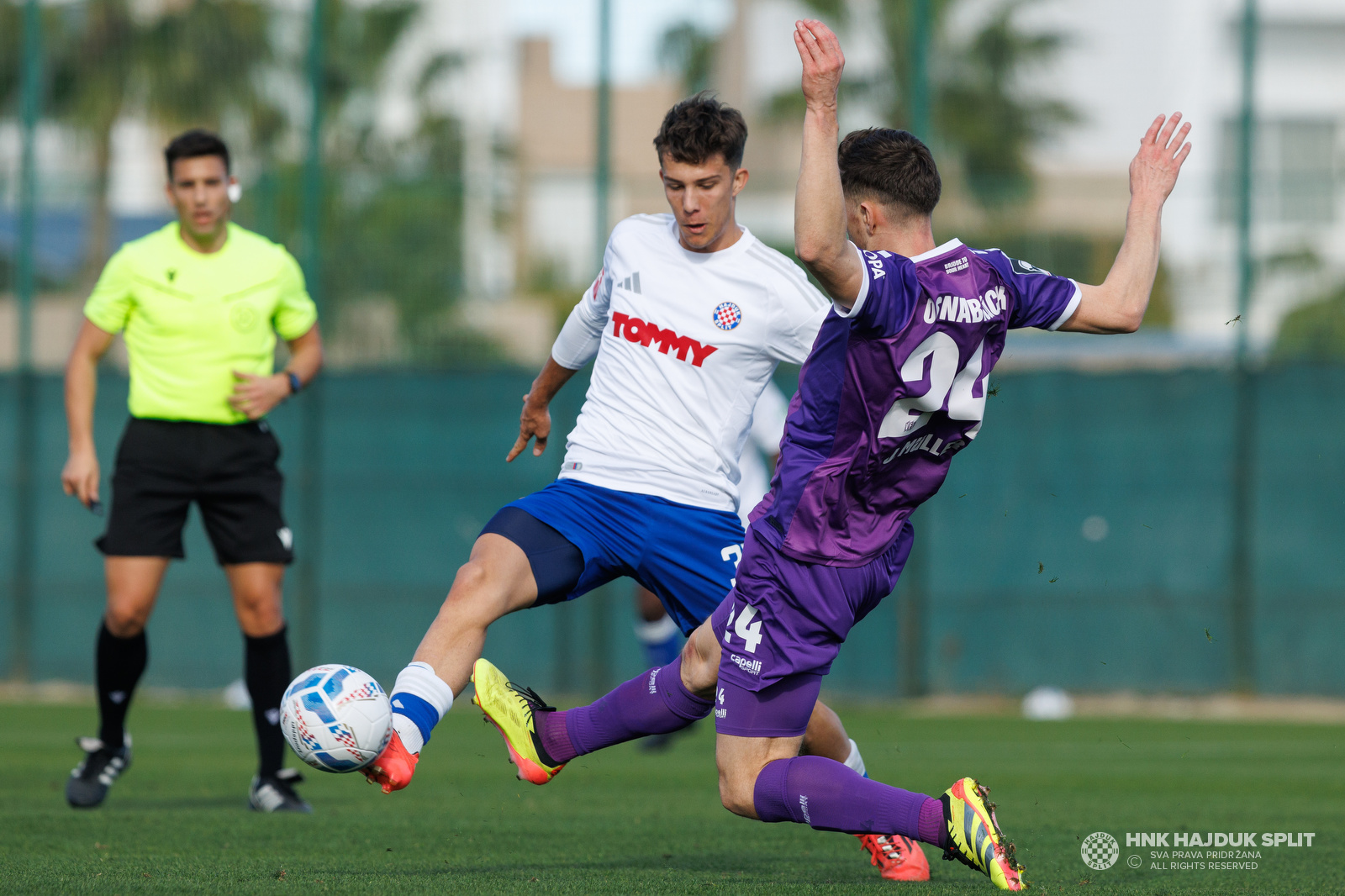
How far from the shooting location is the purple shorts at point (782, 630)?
4301mm

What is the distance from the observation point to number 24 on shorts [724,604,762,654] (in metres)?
4.34

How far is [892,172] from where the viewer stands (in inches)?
165

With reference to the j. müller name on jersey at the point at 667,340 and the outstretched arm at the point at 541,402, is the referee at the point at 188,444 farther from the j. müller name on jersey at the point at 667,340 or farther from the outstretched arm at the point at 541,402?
the j. müller name on jersey at the point at 667,340

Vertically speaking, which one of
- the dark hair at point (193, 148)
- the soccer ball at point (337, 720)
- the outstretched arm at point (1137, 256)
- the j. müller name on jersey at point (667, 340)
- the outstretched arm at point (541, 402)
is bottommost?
the soccer ball at point (337, 720)

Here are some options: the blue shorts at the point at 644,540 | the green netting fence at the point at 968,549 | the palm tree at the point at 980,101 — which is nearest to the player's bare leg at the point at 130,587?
the blue shorts at the point at 644,540

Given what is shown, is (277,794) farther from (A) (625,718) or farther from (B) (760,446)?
(B) (760,446)

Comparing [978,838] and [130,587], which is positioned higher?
[130,587]

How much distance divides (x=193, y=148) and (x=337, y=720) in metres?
2.86

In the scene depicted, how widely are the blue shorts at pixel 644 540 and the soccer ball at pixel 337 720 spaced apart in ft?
2.42

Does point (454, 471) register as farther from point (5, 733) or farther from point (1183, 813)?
point (1183, 813)

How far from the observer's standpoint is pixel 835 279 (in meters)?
3.77

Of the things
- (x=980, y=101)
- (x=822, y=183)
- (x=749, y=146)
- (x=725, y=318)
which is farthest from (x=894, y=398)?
(x=749, y=146)

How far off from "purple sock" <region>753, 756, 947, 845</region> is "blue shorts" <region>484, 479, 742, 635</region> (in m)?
0.80

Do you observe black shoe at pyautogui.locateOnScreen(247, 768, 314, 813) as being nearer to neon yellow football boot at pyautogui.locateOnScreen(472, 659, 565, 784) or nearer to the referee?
the referee
